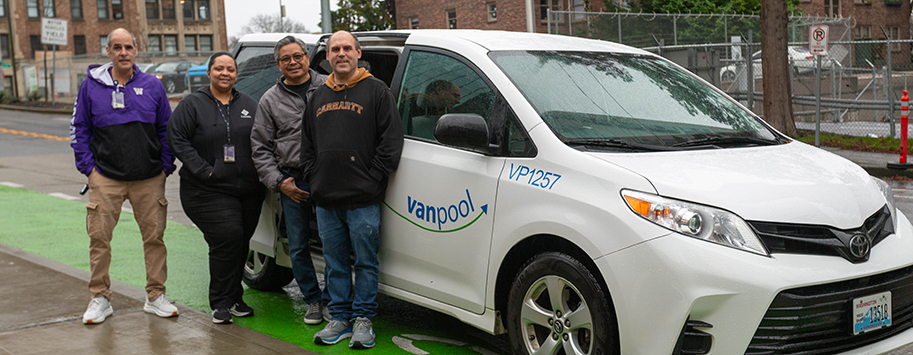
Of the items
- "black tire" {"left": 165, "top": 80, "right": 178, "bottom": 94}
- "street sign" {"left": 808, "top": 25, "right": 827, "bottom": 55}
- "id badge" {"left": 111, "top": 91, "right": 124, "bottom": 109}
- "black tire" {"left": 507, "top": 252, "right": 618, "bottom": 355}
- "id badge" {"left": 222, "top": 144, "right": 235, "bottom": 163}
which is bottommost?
"black tire" {"left": 507, "top": 252, "right": 618, "bottom": 355}

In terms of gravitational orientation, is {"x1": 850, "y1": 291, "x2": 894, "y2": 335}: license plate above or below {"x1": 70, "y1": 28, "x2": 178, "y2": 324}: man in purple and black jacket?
below

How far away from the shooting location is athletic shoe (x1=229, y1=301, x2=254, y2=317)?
223 inches

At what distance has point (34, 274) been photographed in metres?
6.86

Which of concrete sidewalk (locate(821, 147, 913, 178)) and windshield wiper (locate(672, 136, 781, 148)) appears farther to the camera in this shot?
concrete sidewalk (locate(821, 147, 913, 178))

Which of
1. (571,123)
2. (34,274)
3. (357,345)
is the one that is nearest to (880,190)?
(571,123)

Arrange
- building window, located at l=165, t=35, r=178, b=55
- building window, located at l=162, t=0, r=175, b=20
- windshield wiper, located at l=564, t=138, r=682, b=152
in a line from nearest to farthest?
windshield wiper, located at l=564, t=138, r=682, b=152 → building window, located at l=162, t=0, r=175, b=20 → building window, located at l=165, t=35, r=178, b=55

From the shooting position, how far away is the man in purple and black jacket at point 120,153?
5.36 meters

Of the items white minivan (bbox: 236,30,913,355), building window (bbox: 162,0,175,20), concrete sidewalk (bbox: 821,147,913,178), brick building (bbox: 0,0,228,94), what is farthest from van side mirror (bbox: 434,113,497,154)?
building window (bbox: 162,0,175,20)

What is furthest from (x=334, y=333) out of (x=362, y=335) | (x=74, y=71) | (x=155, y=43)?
(x=155, y=43)

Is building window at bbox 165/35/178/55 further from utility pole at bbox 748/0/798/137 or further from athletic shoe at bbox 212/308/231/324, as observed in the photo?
athletic shoe at bbox 212/308/231/324

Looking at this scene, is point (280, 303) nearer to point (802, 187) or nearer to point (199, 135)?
point (199, 135)

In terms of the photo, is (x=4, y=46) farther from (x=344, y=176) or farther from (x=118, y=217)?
(x=344, y=176)

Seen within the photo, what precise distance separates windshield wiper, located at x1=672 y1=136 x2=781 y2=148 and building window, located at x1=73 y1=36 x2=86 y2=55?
64.1 metres

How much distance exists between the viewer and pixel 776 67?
634 inches
